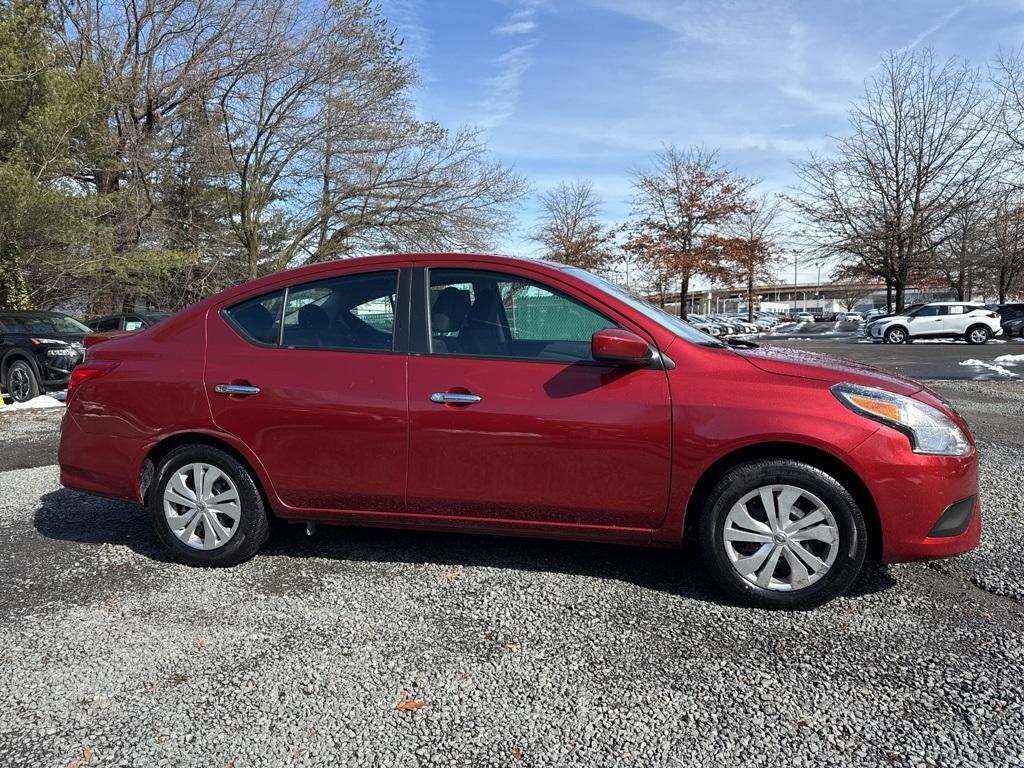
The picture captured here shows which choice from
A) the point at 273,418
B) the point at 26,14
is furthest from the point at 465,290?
the point at 26,14

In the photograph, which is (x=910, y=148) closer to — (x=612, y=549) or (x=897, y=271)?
(x=897, y=271)

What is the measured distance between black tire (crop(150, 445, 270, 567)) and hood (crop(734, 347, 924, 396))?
253 cm

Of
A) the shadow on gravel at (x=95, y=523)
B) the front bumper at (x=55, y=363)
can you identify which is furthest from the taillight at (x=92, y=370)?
the front bumper at (x=55, y=363)

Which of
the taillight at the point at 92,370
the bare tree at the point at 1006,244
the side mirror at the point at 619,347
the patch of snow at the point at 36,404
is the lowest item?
the patch of snow at the point at 36,404

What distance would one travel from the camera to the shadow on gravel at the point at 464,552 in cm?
340

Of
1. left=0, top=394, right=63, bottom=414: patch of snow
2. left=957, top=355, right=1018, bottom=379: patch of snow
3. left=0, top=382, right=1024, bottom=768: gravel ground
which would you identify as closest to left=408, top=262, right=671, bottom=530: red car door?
left=0, top=382, right=1024, bottom=768: gravel ground

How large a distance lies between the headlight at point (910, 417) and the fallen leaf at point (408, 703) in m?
2.10

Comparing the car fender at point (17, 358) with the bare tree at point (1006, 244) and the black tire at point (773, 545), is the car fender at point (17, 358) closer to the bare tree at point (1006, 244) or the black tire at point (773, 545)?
the black tire at point (773, 545)

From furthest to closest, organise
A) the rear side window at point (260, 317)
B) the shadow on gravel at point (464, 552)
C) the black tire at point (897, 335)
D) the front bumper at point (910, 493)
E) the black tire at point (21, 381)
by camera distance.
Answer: the black tire at point (897, 335), the black tire at point (21, 381), the rear side window at point (260, 317), the shadow on gravel at point (464, 552), the front bumper at point (910, 493)

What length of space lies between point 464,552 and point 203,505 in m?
1.39

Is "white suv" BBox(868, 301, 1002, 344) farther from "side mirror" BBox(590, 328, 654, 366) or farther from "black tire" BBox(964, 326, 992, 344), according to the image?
"side mirror" BBox(590, 328, 654, 366)

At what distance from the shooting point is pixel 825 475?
2.95m

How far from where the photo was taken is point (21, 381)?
10.3 m

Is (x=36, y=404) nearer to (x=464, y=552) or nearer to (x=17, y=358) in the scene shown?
(x=17, y=358)
